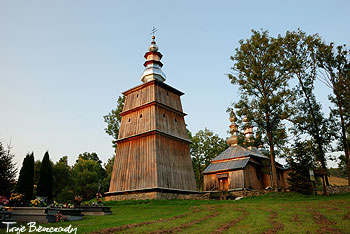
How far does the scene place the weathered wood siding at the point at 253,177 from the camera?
28.3m

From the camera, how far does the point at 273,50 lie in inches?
933

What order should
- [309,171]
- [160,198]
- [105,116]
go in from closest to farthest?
1. [309,171]
2. [160,198]
3. [105,116]

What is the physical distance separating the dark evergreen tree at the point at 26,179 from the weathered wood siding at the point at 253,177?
798 inches

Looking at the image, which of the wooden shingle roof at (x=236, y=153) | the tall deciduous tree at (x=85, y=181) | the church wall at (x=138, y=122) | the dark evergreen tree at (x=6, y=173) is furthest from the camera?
the tall deciduous tree at (x=85, y=181)

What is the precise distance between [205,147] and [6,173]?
99.2ft

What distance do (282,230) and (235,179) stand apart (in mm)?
20896

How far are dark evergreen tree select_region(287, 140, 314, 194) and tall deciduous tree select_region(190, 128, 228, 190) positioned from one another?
22976 mm

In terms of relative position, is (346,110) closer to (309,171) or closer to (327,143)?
(327,143)

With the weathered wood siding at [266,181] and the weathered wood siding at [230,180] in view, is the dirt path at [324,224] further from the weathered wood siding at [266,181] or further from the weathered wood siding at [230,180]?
the weathered wood siding at [266,181]

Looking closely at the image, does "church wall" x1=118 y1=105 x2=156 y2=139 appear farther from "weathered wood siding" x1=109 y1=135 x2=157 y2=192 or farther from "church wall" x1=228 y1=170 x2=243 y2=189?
"church wall" x1=228 y1=170 x2=243 y2=189

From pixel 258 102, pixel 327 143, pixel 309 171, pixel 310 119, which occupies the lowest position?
pixel 309 171

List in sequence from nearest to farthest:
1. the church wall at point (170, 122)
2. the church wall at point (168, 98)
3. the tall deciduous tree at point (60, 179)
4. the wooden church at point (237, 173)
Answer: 1. the church wall at point (170, 122)
2. the church wall at point (168, 98)
3. the wooden church at point (237, 173)
4. the tall deciduous tree at point (60, 179)

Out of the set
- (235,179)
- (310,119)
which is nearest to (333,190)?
(310,119)

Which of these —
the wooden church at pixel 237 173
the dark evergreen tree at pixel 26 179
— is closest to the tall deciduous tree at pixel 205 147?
the wooden church at pixel 237 173
